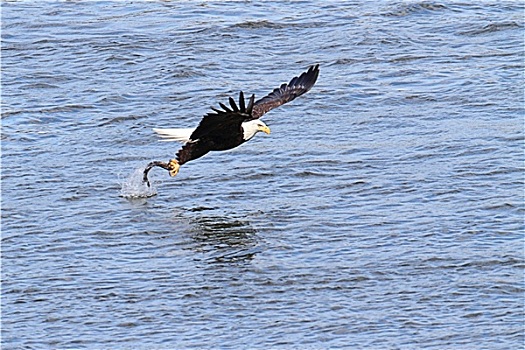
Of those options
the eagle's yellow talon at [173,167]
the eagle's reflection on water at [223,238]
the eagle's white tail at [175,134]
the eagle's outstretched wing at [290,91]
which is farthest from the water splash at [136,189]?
the eagle's outstretched wing at [290,91]

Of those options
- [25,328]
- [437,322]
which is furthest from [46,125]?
[437,322]

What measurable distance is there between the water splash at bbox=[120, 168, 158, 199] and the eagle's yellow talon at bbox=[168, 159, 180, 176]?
21cm

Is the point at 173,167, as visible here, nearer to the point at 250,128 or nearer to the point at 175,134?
the point at 175,134

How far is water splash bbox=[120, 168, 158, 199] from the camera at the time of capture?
988 cm

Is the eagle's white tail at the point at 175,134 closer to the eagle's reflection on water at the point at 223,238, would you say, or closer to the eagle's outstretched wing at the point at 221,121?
the eagle's outstretched wing at the point at 221,121

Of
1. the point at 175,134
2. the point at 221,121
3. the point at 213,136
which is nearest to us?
the point at 221,121

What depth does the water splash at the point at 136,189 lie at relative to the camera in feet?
32.4

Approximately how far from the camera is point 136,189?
992cm

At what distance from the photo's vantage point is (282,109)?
39.5 feet

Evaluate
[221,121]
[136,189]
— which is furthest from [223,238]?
[136,189]

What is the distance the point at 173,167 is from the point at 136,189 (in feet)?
1.07

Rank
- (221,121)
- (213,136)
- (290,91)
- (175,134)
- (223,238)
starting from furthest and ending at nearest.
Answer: (290,91)
(175,134)
(213,136)
(221,121)
(223,238)

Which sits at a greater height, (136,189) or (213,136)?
(213,136)

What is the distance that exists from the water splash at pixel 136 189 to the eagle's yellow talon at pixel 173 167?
0.70 feet
